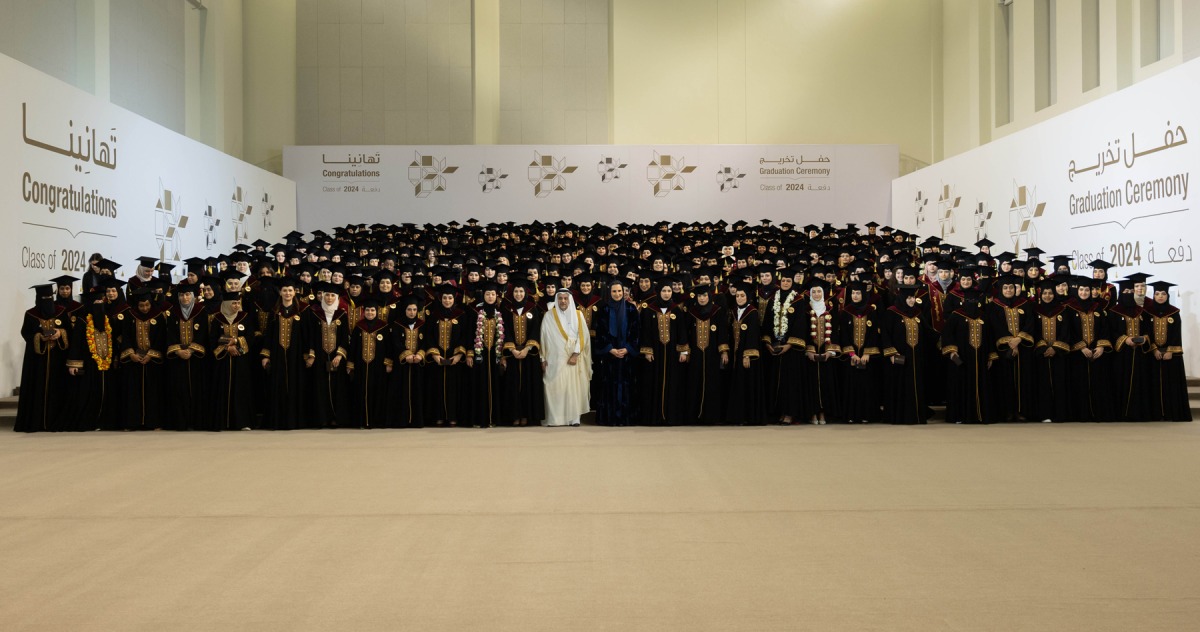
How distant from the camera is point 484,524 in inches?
221

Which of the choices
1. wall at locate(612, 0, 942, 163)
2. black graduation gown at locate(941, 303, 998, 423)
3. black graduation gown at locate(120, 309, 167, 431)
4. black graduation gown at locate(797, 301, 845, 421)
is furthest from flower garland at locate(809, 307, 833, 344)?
→ wall at locate(612, 0, 942, 163)

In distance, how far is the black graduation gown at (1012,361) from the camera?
1049 centimetres

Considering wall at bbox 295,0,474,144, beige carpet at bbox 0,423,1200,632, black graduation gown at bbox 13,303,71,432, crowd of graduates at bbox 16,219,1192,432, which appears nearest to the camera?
beige carpet at bbox 0,423,1200,632

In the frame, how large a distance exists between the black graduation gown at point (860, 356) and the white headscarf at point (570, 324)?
2595 mm

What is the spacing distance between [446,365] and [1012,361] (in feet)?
18.5

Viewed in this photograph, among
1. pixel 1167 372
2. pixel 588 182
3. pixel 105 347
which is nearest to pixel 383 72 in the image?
pixel 588 182

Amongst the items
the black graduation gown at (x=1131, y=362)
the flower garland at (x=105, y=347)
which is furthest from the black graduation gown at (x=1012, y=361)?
the flower garland at (x=105, y=347)

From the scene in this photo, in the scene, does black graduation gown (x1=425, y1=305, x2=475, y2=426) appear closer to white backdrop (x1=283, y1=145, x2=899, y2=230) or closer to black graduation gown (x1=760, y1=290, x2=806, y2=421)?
black graduation gown (x1=760, y1=290, x2=806, y2=421)

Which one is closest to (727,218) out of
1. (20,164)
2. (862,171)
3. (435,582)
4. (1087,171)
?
(862,171)

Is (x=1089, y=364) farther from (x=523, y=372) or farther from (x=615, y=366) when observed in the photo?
(x=523, y=372)

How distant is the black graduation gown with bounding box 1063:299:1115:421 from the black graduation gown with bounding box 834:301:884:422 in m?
1.91

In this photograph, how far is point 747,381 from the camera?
34.2 ft

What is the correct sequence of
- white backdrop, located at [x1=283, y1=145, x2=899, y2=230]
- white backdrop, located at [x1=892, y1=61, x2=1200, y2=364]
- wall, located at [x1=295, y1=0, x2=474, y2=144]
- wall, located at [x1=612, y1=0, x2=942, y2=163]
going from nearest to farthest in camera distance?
1. white backdrop, located at [x1=892, y1=61, x2=1200, y2=364]
2. white backdrop, located at [x1=283, y1=145, x2=899, y2=230]
3. wall, located at [x1=295, y1=0, x2=474, y2=144]
4. wall, located at [x1=612, y1=0, x2=942, y2=163]

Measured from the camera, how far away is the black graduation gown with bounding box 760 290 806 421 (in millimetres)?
10344
